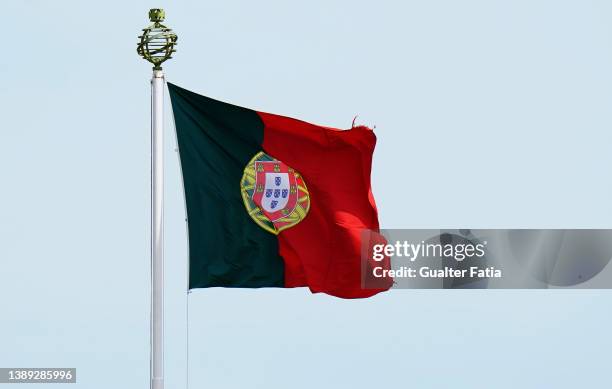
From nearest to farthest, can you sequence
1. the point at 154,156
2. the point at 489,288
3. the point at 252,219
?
the point at 154,156 → the point at 252,219 → the point at 489,288

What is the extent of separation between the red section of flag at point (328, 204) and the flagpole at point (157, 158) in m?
3.03

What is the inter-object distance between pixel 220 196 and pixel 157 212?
6.85 feet

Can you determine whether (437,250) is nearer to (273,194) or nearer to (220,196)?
(273,194)

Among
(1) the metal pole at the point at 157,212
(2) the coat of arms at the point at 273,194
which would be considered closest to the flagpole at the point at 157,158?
(1) the metal pole at the point at 157,212

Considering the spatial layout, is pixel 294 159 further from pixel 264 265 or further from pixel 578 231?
pixel 578 231

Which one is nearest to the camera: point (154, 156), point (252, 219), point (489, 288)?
point (154, 156)

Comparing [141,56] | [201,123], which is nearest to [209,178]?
[201,123]

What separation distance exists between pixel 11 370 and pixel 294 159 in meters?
6.82

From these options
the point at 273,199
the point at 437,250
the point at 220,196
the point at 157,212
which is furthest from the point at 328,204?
the point at 157,212

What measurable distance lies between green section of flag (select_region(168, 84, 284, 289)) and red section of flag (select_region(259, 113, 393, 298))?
0.34m

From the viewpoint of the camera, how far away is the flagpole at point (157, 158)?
27703 millimetres

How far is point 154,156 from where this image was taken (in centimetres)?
2772
